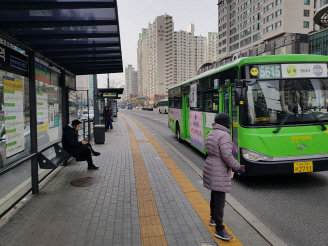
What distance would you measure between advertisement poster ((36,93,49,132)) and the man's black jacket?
0.52m

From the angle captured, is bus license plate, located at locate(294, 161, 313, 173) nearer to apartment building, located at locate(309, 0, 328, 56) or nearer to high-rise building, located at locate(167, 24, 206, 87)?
apartment building, located at locate(309, 0, 328, 56)

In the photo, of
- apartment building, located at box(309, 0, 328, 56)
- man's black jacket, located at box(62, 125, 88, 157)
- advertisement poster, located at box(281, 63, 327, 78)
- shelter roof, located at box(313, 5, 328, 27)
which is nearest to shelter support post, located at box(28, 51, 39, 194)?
man's black jacket, located at box(62, 125, 88, 157)

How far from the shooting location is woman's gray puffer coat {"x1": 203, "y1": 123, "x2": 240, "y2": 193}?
346cm

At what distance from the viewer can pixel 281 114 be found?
5.75 meters

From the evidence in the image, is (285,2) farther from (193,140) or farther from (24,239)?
(24,239)

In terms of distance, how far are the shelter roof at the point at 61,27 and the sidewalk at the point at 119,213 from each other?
2955 millimetres

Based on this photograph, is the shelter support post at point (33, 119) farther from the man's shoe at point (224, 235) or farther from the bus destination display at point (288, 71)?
the bus destination display at point (288, 71)

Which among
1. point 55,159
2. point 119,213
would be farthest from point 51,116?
point 119,213

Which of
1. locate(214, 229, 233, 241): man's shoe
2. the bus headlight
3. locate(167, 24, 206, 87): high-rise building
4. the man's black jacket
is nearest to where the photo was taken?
locate(214, 229, 233, 241): man's shoe

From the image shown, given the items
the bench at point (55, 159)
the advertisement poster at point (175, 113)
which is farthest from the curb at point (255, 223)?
the advertisement poster at point (175, 113)

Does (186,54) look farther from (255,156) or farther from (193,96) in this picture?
(255,156)

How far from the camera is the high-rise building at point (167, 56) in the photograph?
16262 cm

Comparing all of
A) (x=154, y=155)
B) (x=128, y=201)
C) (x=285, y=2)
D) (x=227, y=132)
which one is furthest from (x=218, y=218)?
(x=285, y=2)

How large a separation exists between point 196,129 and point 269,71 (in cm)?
439
